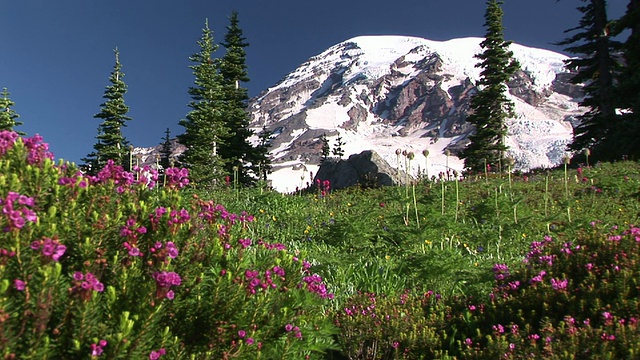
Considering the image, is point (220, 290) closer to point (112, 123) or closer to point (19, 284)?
point (19, 284)

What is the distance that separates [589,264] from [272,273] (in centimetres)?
259

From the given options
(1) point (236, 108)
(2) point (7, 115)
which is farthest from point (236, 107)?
(2) point (7, 115)

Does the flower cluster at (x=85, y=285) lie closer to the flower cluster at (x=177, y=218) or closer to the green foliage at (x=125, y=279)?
the green foliage at (x=125, y=279)

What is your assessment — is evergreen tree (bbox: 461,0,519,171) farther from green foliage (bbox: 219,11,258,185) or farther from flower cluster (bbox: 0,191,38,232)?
flower cluster (bbox: 0,191,38,232)

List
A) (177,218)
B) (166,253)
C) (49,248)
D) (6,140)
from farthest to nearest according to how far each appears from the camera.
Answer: (6,140), (177,218), (166,253), (49,248)

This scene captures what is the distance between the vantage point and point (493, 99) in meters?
36.0

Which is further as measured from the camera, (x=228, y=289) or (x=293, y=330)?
(x=293, y=330)

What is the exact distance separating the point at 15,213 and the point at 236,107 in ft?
113

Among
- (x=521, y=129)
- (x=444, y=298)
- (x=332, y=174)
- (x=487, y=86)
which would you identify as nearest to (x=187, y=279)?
(x=444, y=298)

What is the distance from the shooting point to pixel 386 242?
7.11 m

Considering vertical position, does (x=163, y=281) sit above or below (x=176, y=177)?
below

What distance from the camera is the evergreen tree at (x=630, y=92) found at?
1848 centimetres

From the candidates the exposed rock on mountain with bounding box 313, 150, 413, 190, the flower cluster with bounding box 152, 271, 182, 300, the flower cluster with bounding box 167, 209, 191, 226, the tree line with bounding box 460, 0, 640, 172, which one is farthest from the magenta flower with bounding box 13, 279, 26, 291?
the exposed rock on mountain with bounding box 313, 150, 413, 190

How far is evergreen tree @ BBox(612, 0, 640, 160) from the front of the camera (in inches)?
728
